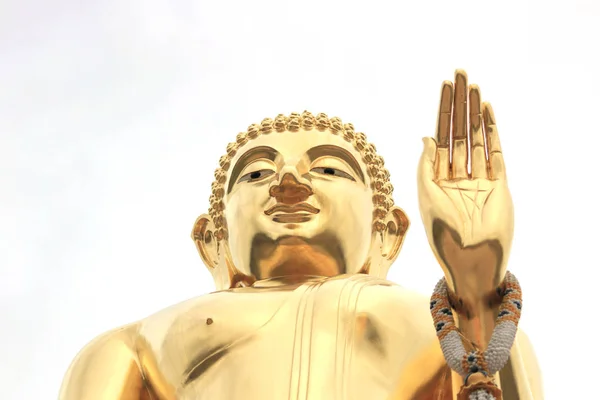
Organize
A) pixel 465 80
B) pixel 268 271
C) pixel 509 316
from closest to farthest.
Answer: pixel 509 316 < pixel 465 80 < pixel 268 271

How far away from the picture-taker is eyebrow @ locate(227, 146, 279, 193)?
6.14 m

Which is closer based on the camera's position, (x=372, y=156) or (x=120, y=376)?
(x=120, y=376)

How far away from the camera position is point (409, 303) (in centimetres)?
559

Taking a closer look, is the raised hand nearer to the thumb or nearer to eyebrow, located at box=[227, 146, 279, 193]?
the thumb

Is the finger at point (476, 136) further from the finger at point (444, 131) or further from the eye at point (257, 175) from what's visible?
the eye at point (257, 175)

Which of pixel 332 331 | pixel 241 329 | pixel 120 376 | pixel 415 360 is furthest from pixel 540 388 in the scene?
pixel 120 376

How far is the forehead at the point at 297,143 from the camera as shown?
241 inches

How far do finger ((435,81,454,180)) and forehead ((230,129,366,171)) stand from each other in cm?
126

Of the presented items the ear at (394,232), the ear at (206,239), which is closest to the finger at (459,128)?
the ear at (394,232)

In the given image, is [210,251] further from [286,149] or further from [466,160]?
[466,160]

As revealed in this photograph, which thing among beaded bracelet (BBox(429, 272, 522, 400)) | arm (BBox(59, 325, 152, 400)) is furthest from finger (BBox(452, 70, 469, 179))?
arm (BBox(59, 325, 152, 400))

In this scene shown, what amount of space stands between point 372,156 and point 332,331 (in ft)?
3.93

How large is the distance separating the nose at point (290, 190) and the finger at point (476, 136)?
1.14 metres

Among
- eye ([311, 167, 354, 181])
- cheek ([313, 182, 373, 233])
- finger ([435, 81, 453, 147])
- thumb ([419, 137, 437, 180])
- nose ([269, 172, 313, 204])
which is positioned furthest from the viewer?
eye ([311, 167, 354, 181])
